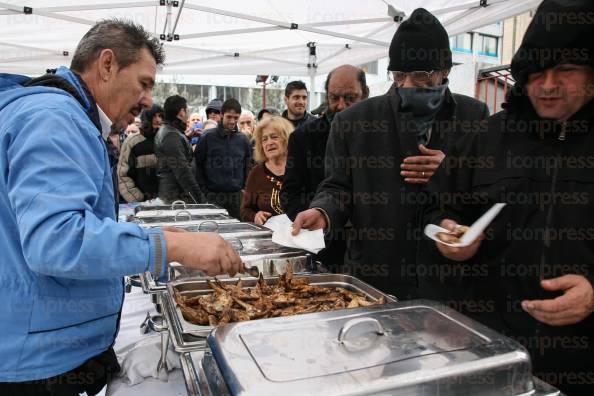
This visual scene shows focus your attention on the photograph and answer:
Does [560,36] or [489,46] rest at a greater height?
[489,46]

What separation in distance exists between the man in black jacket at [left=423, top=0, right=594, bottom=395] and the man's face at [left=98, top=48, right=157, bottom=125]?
2.90 ft

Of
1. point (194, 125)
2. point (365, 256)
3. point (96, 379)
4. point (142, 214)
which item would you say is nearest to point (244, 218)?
point (142, 214)

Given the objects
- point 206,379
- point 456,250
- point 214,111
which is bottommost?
point 206,379

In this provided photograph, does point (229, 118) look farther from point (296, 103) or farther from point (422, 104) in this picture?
point (422, 104)

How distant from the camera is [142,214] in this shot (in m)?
2.87

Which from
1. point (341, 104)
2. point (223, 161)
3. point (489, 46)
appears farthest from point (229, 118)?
point (489, 46)

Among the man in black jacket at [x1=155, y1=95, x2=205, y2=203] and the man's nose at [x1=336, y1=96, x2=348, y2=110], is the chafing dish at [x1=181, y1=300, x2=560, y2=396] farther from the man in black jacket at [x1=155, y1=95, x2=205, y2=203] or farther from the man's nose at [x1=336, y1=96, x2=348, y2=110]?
the man in black jacket at [x1=155, y1=95, x2=205, y2=203]

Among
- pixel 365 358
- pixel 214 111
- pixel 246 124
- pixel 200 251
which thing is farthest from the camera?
pixel 246 124

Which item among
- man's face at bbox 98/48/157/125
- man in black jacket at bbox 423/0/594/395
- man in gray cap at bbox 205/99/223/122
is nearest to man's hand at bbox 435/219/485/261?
man in black jacket at bbox 423/0/594/395

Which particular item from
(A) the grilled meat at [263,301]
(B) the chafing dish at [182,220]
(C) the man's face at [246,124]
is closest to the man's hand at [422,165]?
(A) the grilled meat at [263,301]

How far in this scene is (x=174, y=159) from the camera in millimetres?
3848

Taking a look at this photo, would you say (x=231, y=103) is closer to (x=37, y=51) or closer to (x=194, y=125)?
(x=37, y=51)

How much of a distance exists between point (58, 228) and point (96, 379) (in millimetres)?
576

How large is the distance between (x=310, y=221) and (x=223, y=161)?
319 cm
